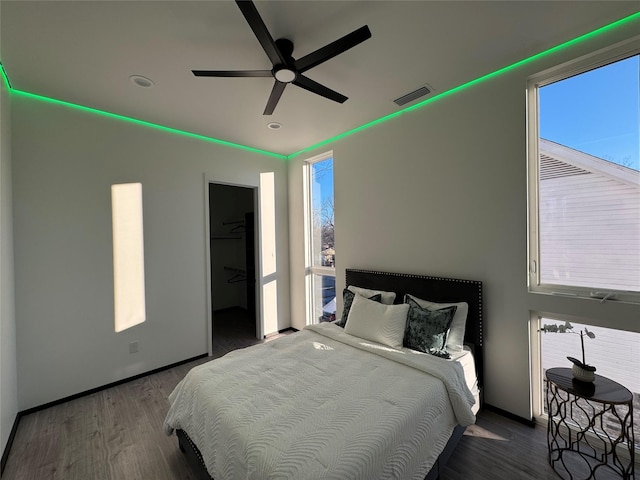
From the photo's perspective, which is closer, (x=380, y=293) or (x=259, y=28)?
(x=259, y=28)

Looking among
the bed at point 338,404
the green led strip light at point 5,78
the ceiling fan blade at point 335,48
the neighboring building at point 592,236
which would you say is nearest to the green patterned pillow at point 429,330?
the bed at point 338,404

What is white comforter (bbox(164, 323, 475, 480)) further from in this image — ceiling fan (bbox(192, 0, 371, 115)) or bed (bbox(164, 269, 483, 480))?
ceiling fan (bbox(192, 0, 371, 115))

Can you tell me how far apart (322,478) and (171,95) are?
304cm

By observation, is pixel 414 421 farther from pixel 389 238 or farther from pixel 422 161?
pixel 422 161

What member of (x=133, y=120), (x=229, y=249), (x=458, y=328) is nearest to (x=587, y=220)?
(x=458, y=328)

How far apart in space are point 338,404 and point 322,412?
12cm

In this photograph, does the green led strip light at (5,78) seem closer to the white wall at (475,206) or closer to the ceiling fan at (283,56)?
the ceiling fan at (283,56)

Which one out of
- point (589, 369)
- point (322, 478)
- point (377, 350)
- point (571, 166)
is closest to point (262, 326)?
point (377, 350)

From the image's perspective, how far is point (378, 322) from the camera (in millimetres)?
2453

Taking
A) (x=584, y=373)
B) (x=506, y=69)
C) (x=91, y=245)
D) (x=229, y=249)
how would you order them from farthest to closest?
(x=229, y=249) < (x=91, y=245) < (x=506, y=69) < (x=584, y=373)

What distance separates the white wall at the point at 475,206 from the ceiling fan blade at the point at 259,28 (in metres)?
1.70

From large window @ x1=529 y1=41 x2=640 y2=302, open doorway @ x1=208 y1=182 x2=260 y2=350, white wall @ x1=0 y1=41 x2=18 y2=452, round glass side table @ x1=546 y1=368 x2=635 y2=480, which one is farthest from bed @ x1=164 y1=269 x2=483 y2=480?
open doorway @ x1=208 y1=182 x2=260 y2=350

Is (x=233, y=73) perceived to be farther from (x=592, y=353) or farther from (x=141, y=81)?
(x=592, y=353)

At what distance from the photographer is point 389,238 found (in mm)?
3092
